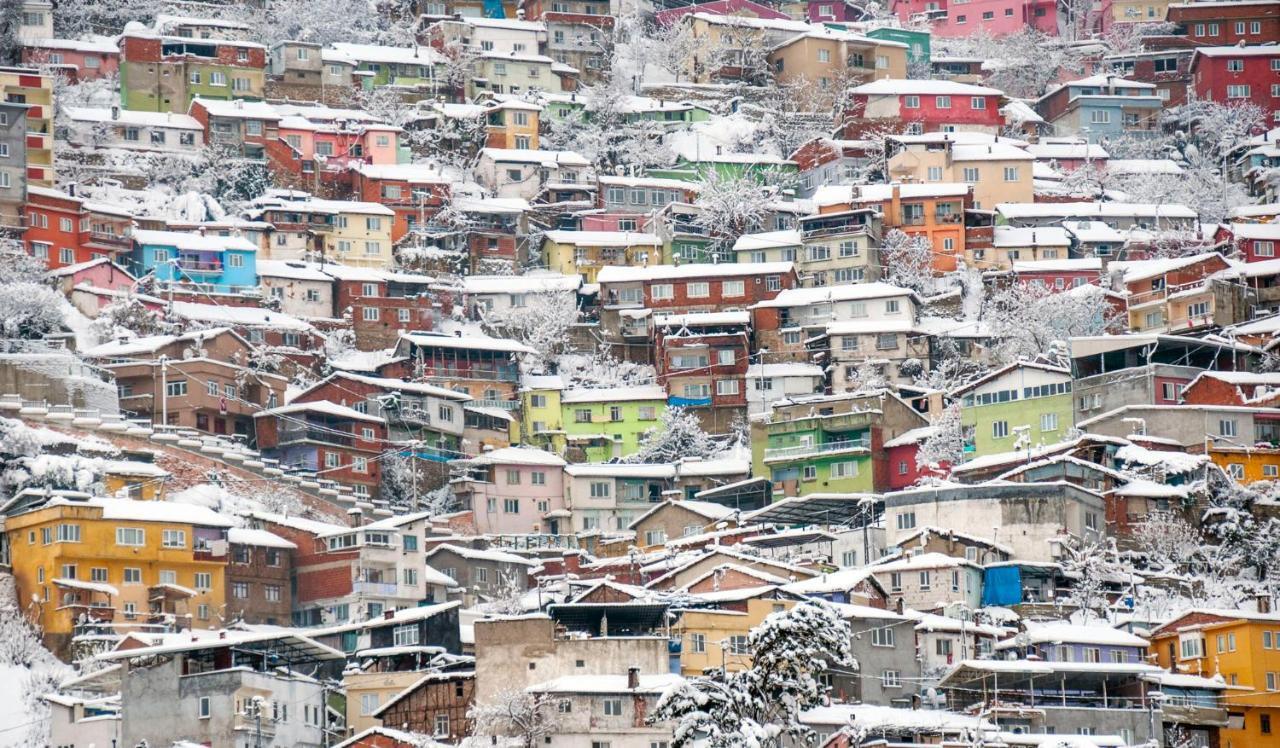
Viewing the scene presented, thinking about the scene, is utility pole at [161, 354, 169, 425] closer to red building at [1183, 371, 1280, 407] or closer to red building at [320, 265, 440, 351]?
red building at [320, 265, 440, 351]

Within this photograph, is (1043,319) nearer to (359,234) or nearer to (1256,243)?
(1256,243)

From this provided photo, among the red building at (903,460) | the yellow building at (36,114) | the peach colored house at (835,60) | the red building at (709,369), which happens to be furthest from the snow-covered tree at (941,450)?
the peach colored house at (835,60)

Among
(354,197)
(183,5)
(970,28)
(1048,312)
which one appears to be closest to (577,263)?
(354,197)

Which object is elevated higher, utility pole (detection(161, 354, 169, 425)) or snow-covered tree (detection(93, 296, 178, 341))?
snow-covered tree (detection(93, 296, 178, 341))

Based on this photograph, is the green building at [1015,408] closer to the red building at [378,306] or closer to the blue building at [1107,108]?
the red building at [378,306]

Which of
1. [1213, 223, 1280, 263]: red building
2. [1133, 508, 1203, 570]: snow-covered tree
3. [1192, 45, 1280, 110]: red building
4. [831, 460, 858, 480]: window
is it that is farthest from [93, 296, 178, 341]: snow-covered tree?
[1192, 45, 1280, 110]: red building

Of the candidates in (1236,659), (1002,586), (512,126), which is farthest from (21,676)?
(512,126)

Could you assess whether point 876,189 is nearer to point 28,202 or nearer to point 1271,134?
point 1271,134
